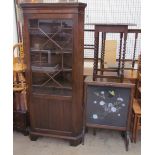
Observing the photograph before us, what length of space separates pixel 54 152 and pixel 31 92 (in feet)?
2.33

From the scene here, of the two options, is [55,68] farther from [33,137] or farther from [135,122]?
[135,122]

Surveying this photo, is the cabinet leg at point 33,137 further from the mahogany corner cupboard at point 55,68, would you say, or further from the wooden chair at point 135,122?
the wooden chair at point 135,122

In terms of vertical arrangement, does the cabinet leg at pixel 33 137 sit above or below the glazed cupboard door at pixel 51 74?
below

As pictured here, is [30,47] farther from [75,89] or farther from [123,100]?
[123,100]

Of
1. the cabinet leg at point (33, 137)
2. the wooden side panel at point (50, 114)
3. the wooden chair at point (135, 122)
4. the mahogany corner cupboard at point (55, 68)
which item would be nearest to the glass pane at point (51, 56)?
the mahogany corner cupboard at point (55, 68)

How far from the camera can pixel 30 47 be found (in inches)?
84.9

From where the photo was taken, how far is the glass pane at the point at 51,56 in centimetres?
208

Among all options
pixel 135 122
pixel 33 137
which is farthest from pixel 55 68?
pixel 135 122

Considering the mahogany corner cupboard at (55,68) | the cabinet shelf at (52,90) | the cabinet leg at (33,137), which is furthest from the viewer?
the cabinet leg at (33,137)

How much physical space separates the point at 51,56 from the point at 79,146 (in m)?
1.08

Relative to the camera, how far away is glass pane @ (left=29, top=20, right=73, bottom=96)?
2076 mm

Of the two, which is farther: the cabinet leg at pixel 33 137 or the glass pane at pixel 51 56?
the cabinet leg at pixel 33 137

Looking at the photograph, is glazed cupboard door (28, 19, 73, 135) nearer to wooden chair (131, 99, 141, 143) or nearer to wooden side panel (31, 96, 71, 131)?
wooden side panel (31, 96, 71, 131)
